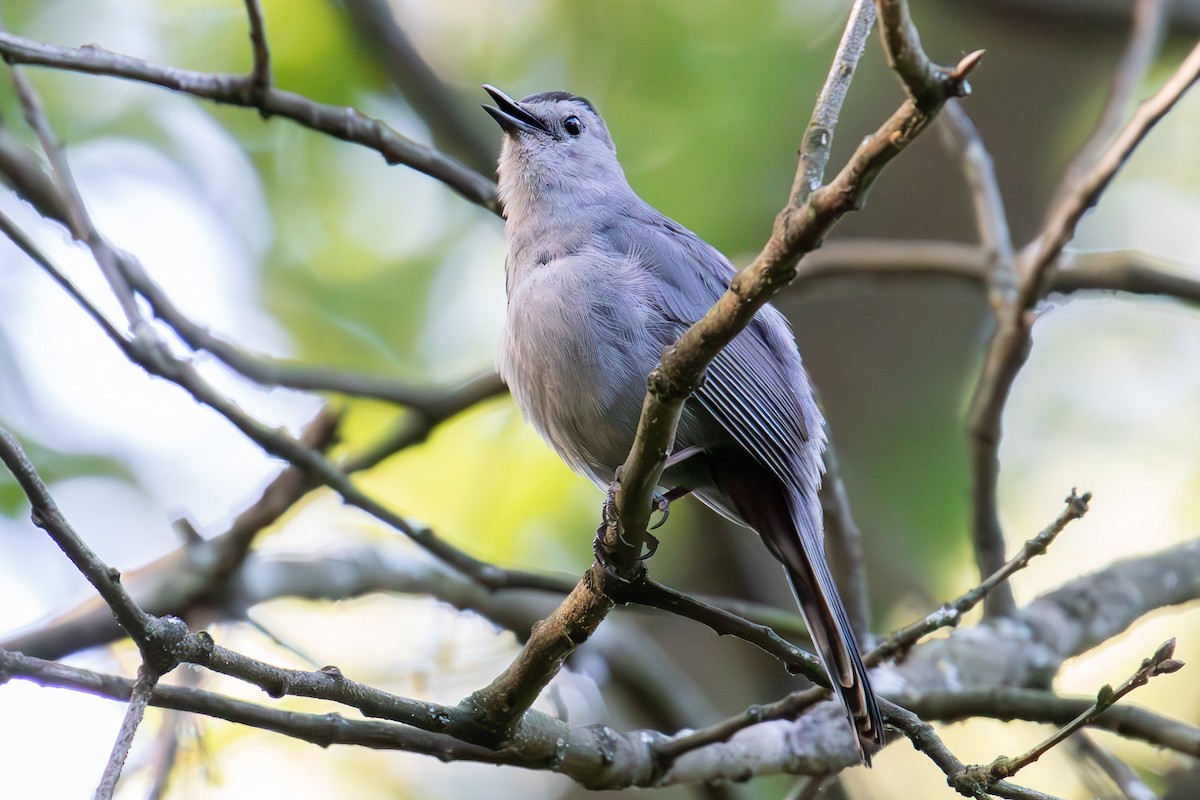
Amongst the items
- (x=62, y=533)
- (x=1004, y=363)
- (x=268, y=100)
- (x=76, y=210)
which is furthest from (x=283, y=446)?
(x=1004, y=363)

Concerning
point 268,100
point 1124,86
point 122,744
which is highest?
point 1124,86

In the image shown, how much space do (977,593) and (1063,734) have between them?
89 centimetres

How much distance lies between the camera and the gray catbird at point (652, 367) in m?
3.71

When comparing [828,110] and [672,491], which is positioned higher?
[672,491]

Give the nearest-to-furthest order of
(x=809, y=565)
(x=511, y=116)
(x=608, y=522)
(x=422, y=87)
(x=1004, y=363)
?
(x=608, y=522) → (x=809, y=565) → (x=1004, y=363) → (x=511, y=116) → (x=422, y=87)

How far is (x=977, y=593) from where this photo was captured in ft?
11.1

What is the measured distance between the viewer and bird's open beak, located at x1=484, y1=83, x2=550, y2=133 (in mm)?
5020

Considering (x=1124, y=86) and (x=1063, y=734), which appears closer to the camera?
(x=1063, y=734)

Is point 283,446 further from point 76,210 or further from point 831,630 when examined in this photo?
point 831,630

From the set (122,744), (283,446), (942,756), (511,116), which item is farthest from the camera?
(511,116)

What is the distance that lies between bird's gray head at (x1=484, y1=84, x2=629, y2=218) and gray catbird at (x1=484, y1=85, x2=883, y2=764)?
0.26 meters

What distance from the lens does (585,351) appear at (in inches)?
146

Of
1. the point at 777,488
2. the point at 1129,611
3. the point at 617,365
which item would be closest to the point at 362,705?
the point at 617,365

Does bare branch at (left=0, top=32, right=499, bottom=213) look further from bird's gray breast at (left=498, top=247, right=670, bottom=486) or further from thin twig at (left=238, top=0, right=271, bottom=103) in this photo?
bird's gray breast at (left=498, top=247, right=670, bottom=486)
